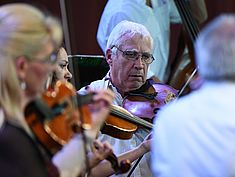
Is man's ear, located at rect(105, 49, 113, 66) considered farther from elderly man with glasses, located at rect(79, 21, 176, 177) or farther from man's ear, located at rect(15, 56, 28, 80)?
man's ear, located at rect(15, 56, 28, 80)

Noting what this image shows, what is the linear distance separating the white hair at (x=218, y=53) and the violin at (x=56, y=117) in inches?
14.3

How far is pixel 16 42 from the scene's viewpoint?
215 centimetres

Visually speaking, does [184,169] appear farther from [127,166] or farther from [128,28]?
[128,28]

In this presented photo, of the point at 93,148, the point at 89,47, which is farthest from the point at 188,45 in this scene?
the point at 93,148

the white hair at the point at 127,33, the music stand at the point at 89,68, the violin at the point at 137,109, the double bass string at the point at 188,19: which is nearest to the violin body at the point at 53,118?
the violin at the point at 137,109

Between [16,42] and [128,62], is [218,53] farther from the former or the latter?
[128,62]

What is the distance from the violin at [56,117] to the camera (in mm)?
2154

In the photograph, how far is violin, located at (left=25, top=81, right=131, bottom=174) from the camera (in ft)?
7.07

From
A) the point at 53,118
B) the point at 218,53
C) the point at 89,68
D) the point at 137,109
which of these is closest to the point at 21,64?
the point at 53,118

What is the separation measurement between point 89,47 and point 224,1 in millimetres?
967

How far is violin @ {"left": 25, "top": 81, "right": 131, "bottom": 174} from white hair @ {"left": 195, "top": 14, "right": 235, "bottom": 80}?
0.36m

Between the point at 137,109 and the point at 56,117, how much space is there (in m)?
1.15

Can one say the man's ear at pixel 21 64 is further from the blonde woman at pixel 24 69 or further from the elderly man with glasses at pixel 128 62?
the elderly man with glasses at pixel 128 62

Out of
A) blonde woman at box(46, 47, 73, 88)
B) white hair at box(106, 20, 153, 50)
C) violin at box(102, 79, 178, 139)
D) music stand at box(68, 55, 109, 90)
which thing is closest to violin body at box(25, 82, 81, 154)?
blonde woman at box(46, 47, 73, 88)
